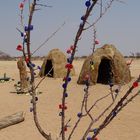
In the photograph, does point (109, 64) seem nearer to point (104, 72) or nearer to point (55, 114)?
point (104, 72)

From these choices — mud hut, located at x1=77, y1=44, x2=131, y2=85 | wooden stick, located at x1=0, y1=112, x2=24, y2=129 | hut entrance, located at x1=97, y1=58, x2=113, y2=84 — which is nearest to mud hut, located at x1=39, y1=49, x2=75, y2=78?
hut entrance, located at x1=97, y1=58, x2=113, y2=84

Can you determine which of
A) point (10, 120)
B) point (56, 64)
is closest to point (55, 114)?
point (10, 120)

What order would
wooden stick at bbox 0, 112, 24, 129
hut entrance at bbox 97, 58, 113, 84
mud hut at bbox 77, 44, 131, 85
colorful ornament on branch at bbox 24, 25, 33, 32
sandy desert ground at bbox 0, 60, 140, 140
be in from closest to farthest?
colorful ornament on branch at bbox 24, 25, 33, 32
sandy desert ground at bbox 0, 60, 140, 140
wooden stick at bbox 0, 112, 24, 129
mud hut at bbox 77, 44, 131, 85
hut entrance at bbox 97, 58, 113, 84

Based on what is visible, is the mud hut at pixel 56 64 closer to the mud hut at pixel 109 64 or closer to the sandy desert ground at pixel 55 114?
the sandy desert ground at pixel 55 114

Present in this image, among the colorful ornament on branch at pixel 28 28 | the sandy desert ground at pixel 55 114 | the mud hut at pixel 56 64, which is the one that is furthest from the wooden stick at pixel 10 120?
the mud hut at pixel 56 64

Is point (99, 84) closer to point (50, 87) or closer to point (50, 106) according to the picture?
point (50, 87)

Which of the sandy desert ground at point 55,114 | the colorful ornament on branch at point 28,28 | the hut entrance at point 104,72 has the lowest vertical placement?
the sandy desert ground at point 55,114

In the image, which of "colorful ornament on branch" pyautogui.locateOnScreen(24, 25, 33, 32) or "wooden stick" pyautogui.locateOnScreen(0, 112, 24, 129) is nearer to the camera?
"colorful ornament on branch" pyautogui.locateOnScreen(24, 25, 33, 32)

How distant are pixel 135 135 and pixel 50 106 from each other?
176 inches

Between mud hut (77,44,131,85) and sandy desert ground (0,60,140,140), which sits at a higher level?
mud hut (77,44,131,85)

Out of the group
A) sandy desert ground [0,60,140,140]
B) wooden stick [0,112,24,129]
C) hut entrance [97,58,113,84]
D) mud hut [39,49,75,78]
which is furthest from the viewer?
mud hut [39,49,75,78]

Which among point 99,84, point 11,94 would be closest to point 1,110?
point 11,94

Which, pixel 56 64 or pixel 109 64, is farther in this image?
pixel 56 64

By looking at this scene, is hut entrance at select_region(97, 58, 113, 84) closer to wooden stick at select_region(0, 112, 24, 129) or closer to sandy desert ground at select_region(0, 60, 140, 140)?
sandy desert ground at select_region(0, 60, 140, 140)
